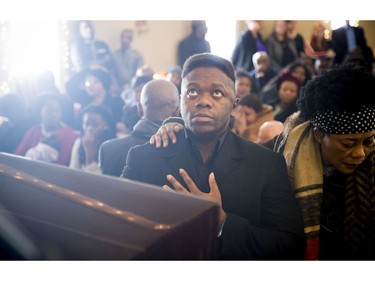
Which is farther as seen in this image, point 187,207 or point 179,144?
point 179,144

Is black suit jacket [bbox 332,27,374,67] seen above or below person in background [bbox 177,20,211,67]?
above

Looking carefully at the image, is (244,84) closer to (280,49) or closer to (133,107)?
(280,49)

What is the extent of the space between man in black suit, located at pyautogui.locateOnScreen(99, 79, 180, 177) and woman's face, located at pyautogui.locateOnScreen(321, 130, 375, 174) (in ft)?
1.41

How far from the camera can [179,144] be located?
1224 mm

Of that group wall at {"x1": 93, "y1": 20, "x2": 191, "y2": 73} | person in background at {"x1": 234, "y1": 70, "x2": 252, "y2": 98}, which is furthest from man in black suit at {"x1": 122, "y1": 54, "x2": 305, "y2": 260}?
person in background at {"x1": 234, "y1": 70, "x2": 252, "y2": 98}

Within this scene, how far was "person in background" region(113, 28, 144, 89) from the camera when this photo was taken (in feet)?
5.85

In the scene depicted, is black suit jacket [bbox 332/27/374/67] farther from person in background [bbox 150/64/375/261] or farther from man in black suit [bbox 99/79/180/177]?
man in black suit [bbox 99/79/180/177]

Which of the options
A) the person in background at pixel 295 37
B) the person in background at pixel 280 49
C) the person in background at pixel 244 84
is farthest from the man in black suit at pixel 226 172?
the person in background at pixel 280 49

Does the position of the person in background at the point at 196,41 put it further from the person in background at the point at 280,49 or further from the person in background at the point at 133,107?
the person in background at the point at 280,49

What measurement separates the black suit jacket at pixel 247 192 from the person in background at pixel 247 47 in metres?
0.70

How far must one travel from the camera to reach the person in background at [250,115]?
195cm
